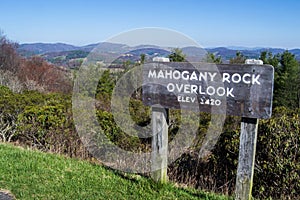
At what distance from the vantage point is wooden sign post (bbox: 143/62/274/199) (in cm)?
319

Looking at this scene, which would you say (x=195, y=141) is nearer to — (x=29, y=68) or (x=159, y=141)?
(x=159, y=141)

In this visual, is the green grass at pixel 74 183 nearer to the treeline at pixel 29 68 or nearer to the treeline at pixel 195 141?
the treeline at pixel 195 141

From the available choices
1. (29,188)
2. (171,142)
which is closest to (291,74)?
(171,142)

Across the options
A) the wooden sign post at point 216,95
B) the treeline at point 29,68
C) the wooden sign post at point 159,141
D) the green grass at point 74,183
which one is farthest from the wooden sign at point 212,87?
the treeline at point 29,68

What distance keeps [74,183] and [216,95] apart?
6.74ft

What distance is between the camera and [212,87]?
11.4ft

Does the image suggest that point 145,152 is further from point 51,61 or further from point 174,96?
point 51,61

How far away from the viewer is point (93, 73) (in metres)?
7.50

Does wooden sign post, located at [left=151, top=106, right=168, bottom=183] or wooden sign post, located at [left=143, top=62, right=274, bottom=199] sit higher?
wooden sign post, located at [left=143, top=62, right=274, bottom=199]

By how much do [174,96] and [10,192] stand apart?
7.14 ft

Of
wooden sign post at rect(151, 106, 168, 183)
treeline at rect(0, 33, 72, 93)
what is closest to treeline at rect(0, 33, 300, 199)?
wooden sign post at rect(151, 106, 168, 183)

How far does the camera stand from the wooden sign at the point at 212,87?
317 centimetres

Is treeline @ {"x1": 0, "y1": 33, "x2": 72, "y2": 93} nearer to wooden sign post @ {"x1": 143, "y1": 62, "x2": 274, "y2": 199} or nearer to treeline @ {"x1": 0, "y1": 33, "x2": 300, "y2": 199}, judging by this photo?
treeline @ {"x1": 0, "y1": 33, "x2": 300, "y2": 199}

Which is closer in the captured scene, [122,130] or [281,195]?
[281,195]
